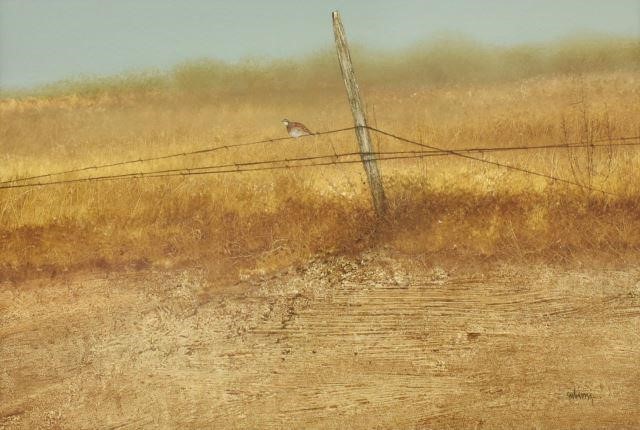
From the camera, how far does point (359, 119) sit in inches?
284

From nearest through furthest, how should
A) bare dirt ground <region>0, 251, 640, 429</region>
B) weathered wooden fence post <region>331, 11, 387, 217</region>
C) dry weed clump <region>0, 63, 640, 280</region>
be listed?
bare dirt ground <region>0, 251, 640, 429</region> < weathered wooden fence post <region>331, 11, 387, 217</region> < dry weed clump <region>0, 63, 640, 280</region>

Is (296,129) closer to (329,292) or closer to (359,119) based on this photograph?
(359,119)

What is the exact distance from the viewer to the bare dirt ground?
576 centimetres

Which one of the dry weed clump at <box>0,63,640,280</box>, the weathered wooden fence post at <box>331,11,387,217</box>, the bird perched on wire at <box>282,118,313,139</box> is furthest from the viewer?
the bird perched on wire at <box>282,118,313,139</box>

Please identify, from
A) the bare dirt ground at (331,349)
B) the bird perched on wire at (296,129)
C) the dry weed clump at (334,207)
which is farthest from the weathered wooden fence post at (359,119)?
the bird perched on wire at (296,129)

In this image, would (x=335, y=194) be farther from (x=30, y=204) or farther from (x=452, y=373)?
(x=30, y=204)

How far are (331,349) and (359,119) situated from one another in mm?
2726

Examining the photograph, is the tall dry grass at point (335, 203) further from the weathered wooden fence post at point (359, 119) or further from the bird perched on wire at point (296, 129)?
the bird perched on wire at point (296, 129)

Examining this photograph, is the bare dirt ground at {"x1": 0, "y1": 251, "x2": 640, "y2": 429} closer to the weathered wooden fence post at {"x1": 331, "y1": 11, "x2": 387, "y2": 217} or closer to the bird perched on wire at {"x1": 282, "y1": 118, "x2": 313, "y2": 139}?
the weathered wooden fence post at {"x1": 331, "y1": 11, "x2": 387, "y2": 217}

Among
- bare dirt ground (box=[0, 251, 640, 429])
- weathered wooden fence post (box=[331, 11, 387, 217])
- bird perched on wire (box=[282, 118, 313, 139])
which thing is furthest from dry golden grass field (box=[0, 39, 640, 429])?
bird perched on wire (box=[282, 118, 313, 139])

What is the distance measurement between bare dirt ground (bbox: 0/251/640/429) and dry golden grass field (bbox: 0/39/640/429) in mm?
19

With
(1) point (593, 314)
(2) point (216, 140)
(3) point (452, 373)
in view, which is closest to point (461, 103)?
(2) point (216, 140)

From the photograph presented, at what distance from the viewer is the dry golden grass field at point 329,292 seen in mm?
5840
